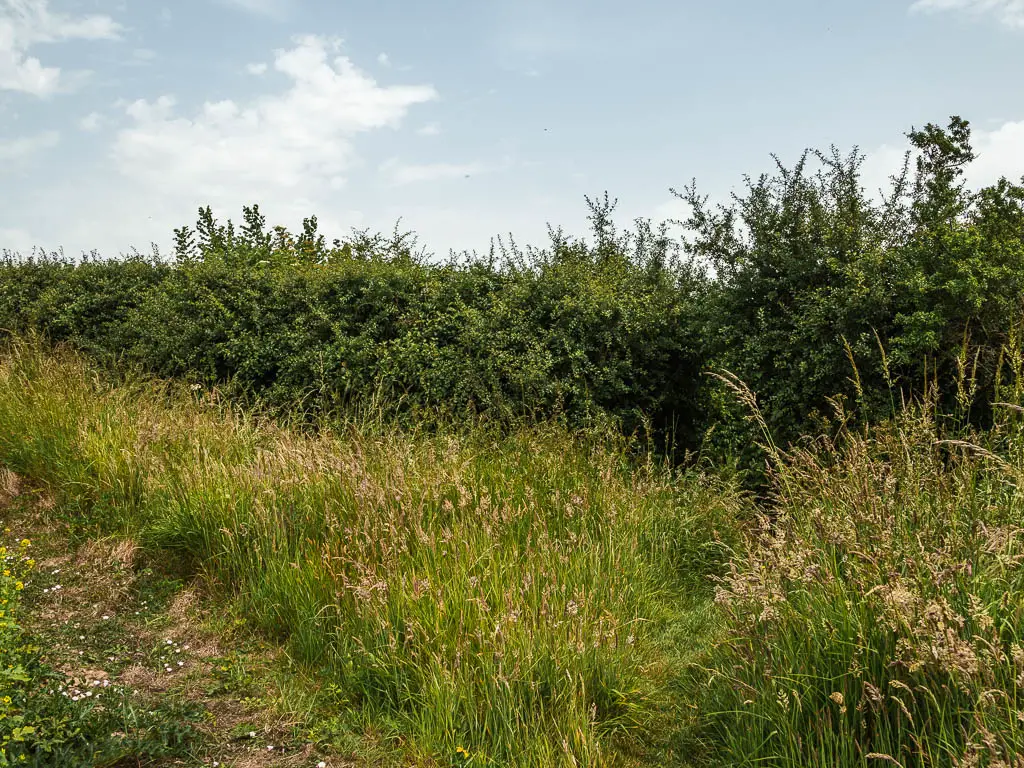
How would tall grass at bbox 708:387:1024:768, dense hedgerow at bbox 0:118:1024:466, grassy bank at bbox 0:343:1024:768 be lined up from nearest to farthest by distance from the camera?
tall grass at bbox 708:387:1024:768
grassy bank at bbox 0:343:1024:768
dense hedgerow at bbox 0:118:1024:466

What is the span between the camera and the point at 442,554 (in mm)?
4613

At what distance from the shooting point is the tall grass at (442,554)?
3807mm

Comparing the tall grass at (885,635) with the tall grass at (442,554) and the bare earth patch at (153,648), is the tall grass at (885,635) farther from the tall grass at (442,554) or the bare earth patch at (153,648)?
the bare earth patch at (153,648)

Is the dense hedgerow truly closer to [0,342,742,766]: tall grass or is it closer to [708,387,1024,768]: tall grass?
[0,342,742,766]: tall grass

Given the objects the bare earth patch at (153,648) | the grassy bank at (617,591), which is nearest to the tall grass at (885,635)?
the grassy bank at (617,591)

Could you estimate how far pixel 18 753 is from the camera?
135 inches

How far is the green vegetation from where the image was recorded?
11.2 feet

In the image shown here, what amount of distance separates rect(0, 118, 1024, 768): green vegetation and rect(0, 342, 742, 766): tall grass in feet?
0.09

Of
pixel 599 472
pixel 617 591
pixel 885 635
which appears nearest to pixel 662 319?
pixel 599 472

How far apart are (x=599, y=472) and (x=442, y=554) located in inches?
72.5

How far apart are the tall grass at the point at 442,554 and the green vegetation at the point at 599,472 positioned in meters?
0.03

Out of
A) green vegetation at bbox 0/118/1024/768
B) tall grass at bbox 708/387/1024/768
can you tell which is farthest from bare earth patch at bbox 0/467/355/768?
tall grass at bbox 708/387/1024/768

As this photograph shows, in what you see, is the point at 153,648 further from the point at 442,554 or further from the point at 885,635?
the point at 885,635

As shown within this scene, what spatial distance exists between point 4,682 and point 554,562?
283 cm
